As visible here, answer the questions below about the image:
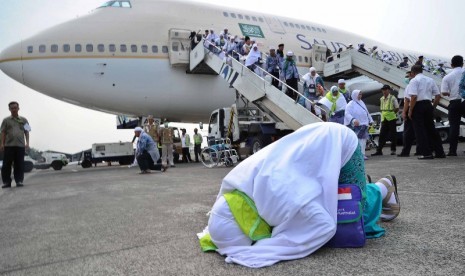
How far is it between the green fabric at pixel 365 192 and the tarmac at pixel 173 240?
0.10m

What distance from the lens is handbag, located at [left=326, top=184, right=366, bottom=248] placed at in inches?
84.2

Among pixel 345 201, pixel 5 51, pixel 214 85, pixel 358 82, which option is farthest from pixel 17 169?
pixel 358 82

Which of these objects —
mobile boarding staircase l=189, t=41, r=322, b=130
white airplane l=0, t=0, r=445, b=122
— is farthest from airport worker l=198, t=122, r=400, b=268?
white airplane l=0, t=0, r=445, b=122

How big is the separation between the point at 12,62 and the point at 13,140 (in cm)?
596

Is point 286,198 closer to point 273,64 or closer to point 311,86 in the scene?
point 311,86

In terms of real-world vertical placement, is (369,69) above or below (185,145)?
above

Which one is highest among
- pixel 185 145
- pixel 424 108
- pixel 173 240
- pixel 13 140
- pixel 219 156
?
pixel 424 108

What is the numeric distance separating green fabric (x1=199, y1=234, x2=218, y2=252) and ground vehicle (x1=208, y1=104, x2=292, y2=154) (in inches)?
327

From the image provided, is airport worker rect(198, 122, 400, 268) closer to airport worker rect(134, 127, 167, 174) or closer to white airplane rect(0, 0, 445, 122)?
airport worker rect(134, 127, 167, 174)

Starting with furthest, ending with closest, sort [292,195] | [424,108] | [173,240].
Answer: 1. [424,108]
2. [173,240]
3. [292,195]

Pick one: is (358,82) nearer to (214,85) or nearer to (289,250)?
(214,85)

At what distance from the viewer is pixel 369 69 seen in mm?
14469

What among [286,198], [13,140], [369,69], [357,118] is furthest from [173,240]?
[369,69]

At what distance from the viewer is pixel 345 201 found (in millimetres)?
2162
